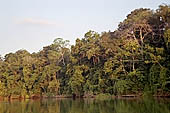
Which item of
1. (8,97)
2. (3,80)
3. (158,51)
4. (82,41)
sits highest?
(82,41)

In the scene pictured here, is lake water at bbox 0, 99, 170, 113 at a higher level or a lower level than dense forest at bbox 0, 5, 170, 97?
lower

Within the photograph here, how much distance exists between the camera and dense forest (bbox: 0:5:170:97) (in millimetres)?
25453

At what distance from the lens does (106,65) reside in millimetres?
30797

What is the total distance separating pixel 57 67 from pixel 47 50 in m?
9.33

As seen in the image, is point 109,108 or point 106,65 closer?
point 109,108

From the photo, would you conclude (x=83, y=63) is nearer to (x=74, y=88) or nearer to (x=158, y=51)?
(x=74, y=88)

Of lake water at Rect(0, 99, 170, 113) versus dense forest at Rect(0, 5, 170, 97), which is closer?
lake water at Rect(0, 99, 170, 113)

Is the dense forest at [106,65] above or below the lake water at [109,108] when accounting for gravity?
above

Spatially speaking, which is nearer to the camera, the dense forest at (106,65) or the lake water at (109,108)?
the lake water at (109,108)

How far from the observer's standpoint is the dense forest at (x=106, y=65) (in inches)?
1002

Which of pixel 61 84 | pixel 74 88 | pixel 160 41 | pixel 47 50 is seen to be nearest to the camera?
pixel 160 41

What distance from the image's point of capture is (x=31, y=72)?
44.0 meters

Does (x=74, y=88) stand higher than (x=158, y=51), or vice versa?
(x=158, y=51)

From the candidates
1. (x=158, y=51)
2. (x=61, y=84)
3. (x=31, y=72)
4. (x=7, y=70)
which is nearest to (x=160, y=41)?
(x=158, y=51)
